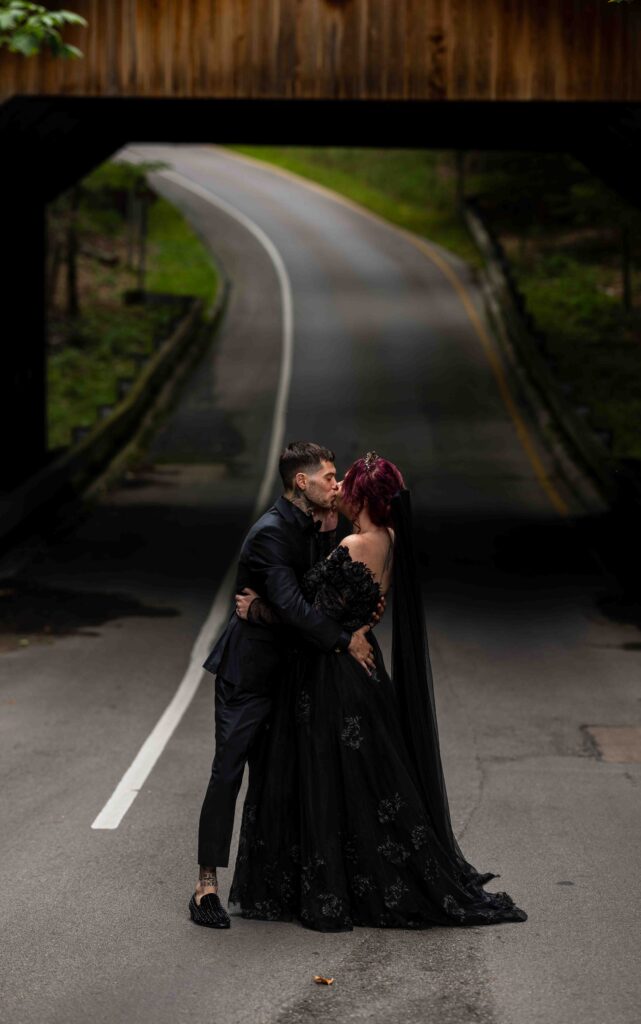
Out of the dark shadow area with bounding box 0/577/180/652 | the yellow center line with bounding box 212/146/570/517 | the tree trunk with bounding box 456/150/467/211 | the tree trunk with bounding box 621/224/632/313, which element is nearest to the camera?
the dark shadow area with bounding box 0/577/180/652

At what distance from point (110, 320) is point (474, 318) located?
10315 millimetres

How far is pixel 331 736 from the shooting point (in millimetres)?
6801

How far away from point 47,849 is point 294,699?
189 cm

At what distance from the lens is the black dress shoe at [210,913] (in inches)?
267

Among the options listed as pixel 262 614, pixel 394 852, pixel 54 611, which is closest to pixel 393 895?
pixel 394 852

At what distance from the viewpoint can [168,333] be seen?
35.7m

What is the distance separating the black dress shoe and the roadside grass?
21.1 meters

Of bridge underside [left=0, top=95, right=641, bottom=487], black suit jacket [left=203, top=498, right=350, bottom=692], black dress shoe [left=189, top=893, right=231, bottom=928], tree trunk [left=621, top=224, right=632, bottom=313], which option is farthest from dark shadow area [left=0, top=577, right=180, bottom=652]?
tree trunk [left=621, top=224, right=632, bottom=313]

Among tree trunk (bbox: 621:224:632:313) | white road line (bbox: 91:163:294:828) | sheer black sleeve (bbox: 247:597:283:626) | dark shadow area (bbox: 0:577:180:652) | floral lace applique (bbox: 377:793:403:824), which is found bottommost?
dark shadow area (bbox: 0:577:180:652)

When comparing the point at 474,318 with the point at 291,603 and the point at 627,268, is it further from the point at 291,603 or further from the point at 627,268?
the point at 291,603

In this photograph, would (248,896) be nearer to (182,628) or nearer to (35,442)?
(182,628)

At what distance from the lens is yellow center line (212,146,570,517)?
989 inches

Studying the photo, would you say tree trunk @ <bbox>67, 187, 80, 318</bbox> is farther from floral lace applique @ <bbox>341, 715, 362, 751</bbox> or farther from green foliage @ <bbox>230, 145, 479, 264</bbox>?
floral lace applique @ <bbox>341, 715, 362, 751</bbox>

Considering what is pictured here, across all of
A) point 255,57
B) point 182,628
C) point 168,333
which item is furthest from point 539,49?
point 168,333
